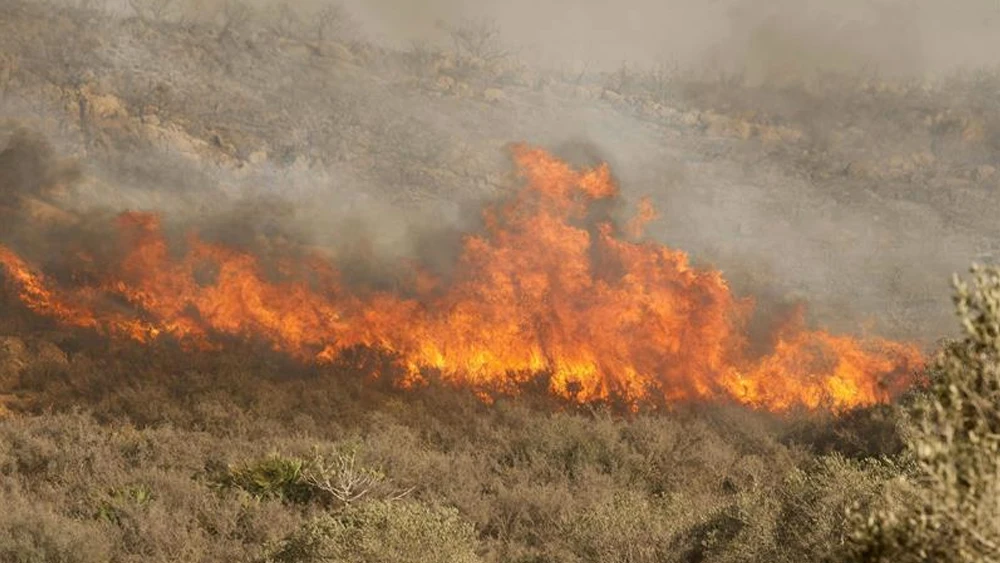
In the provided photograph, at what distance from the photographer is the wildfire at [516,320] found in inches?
1607

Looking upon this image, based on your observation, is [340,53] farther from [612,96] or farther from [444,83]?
[612,96]

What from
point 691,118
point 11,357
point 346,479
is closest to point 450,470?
point 346,479

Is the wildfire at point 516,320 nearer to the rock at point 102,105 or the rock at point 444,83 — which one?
the rock at point 102,105

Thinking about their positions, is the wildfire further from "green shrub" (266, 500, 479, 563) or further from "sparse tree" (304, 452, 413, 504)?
"green shrub" (266, 500, 479, 563)

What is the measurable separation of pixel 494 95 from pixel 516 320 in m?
32.5

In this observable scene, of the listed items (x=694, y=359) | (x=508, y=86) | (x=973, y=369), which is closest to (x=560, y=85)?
(x=508, y=86)

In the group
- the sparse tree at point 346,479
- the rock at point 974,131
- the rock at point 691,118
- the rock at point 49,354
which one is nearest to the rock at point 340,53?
the rock at point 691,118

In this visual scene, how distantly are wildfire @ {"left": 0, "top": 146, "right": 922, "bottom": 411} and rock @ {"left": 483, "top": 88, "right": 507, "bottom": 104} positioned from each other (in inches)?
1023

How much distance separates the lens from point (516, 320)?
43625mm

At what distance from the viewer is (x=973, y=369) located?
311 inches

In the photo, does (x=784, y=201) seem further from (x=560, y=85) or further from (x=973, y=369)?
(x=973, y=369)

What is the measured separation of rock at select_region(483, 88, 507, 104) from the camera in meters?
71.4

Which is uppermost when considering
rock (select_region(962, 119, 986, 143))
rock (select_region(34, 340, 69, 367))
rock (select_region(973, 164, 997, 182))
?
rock (select_region(962, 119, 986, 143))

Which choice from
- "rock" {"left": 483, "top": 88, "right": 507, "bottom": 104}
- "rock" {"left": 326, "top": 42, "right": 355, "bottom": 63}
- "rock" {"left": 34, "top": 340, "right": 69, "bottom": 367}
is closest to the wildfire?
"rock" {"left": 34, "top": 340, "right": 69, "bottom": 367}
